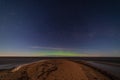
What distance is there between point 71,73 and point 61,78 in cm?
96

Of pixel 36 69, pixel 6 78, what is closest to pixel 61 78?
pixel 36 69

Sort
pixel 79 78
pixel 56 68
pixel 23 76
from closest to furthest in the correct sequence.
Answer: pixel 79 78 → pixel 23 76 → pixel 56 68

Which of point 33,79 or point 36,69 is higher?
point 36,69

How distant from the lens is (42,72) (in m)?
10.2

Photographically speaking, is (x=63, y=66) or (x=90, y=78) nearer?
(x=90, y=78)

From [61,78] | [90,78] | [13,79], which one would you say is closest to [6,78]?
[13,79]

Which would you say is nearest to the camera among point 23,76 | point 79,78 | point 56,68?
point 79,78

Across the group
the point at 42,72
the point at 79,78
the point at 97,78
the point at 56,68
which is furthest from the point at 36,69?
the point at 97,78

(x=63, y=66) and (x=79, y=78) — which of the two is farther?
(x=63, y=66)

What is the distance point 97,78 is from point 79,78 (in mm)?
1306

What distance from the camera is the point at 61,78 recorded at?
31.1 ft

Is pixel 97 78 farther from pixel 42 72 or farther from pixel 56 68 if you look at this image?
pixel 42 72

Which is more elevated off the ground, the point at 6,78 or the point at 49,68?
the point at 49,68

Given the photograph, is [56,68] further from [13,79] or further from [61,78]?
[13,79]
